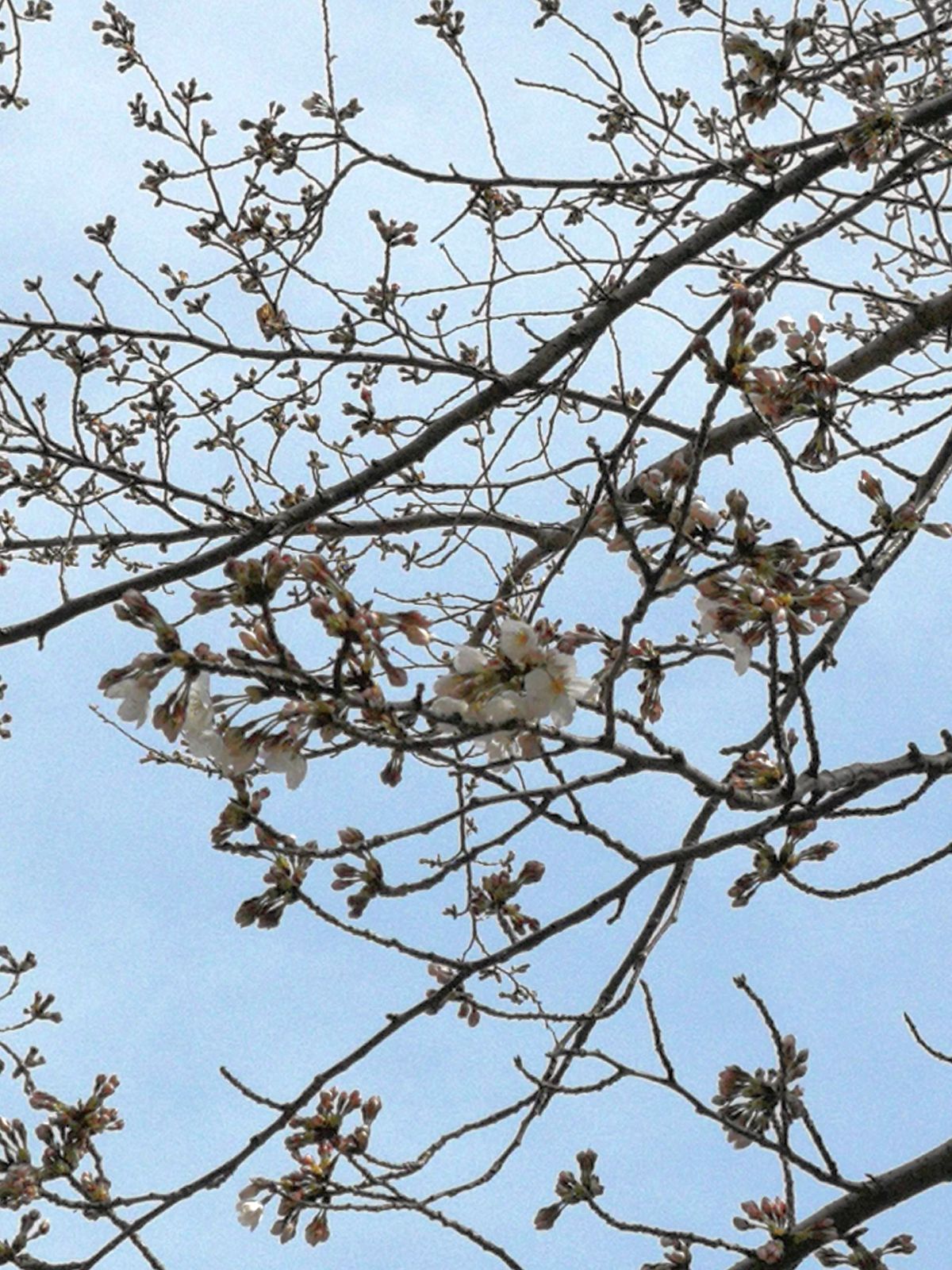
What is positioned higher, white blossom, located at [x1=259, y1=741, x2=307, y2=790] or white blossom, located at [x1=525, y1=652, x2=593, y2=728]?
white blossom, located at [x1=259, y1=741, x2=307, y2=790]

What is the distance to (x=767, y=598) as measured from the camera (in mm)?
2061

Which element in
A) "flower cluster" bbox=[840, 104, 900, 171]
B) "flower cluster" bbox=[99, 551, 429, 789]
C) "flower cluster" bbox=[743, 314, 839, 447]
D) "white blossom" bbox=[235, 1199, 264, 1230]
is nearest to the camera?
"flower cluster" bbox=[99, 551, 429, 789]

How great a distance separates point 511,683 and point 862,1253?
180cm

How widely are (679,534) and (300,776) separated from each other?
680 millimetres

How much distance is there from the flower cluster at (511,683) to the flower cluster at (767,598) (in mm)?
312

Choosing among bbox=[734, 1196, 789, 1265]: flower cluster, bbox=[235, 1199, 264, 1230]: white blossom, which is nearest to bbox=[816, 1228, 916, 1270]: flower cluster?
bbox=[734, 1196, 789, 1265]: flower cluster

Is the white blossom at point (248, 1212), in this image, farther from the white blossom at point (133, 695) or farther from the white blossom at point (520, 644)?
the white blossom at point (520, 644)

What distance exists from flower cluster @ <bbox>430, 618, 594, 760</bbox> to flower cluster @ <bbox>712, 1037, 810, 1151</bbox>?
139 cm

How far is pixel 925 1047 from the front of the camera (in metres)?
3.24

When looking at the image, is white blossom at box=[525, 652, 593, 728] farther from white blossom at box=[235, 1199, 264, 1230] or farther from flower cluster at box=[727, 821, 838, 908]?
white blossom at box=[235, 1199, 264, 1230]

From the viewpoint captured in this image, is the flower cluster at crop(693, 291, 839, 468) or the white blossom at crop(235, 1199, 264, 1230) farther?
the white blossom at crop(235, 1199, 264, 1230)

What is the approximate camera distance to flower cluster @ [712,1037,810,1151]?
2.96 meters

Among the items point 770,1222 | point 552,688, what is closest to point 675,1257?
point 770,1222

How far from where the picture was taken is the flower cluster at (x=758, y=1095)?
2.96 m
